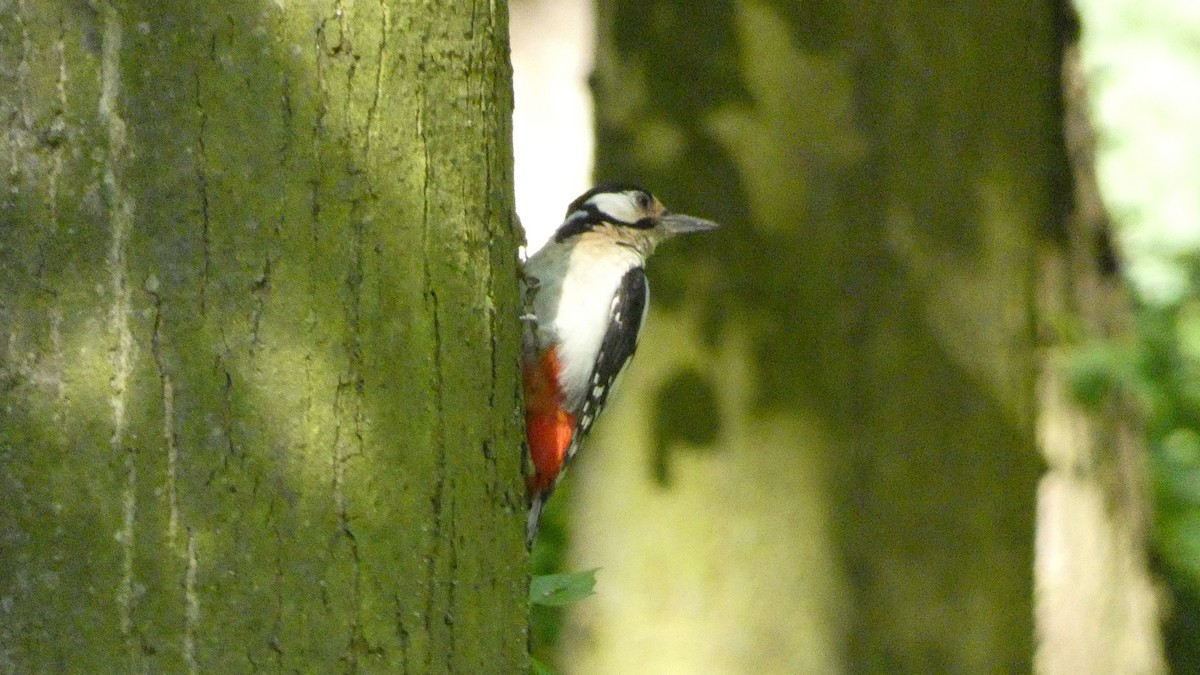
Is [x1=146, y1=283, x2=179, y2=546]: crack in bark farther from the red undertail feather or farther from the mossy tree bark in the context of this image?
the mossy tree bark

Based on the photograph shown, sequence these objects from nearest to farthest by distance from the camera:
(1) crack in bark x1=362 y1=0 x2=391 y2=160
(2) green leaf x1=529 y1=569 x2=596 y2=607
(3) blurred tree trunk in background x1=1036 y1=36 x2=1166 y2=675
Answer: (1) crack in bark x1=362 y1=0 x2=391 y2=160
(2) green leaf x1=529 y1=569 x2=596 y2=607
(3) blurred tree trunk in background x1=1036 y1=36 x2=1166 y2=675

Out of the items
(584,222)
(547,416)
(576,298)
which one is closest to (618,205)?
(584,222)

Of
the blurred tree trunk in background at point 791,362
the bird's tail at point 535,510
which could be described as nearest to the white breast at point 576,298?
the bird's tail at point 535,510

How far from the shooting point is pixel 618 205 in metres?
4.17

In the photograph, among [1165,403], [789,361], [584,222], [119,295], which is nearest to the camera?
[119,295]

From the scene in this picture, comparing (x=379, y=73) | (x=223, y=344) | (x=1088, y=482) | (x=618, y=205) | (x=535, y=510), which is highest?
(x=618, y=205)

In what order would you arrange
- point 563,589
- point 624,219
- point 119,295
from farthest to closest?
point 624,219, point 563,589, point 119,295

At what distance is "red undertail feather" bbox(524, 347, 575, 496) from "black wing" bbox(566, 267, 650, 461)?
38mm

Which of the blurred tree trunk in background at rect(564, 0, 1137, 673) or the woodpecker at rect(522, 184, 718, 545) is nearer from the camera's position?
the woodpecker at rect(522, 184, 718, 545)

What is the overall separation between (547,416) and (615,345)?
0.94 feet

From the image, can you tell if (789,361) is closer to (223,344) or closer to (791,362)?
(791,362)

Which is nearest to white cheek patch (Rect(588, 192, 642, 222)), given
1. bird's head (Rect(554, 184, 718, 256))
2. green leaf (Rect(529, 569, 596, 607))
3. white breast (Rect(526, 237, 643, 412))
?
bird's head (Rect(554, 184, 718, 256))

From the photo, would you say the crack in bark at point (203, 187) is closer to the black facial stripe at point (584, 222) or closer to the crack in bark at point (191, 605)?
the crack in bark at point (191, 605)

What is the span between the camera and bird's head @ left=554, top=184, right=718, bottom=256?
405 centimetres
